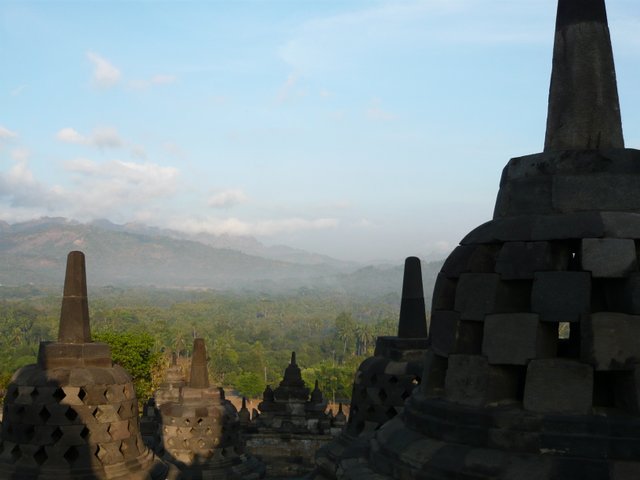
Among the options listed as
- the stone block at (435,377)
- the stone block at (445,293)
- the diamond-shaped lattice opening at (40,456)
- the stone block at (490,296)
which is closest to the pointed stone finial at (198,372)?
the diamond-shaped lattice opening at (40,456)

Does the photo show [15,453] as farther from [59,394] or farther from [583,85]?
[583,85]

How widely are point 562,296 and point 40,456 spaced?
681cm

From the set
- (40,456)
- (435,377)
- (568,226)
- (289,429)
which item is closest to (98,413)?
(40,456)

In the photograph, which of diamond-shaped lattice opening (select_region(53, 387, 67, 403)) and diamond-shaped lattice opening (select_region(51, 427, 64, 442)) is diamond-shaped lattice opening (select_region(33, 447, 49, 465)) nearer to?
diamond-shaped lattice opening (select_region(51, 427, 64, 442))

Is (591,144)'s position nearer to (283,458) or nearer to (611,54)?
(611,54)

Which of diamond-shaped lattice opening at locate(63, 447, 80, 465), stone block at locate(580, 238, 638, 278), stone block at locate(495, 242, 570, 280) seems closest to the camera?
stone block at locate(580, 238, 638, 278)

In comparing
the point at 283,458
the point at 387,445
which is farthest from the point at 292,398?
the point at 387,445

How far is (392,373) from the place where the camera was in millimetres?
9383

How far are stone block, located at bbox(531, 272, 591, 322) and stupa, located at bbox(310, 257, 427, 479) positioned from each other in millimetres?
5056

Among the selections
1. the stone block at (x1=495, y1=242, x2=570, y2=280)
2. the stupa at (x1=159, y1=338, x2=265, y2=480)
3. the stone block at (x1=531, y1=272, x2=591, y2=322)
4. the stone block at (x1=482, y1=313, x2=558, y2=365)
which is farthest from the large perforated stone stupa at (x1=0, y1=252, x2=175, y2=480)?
the stone block at (x1=531, y1=272, x2=591, y2=322)

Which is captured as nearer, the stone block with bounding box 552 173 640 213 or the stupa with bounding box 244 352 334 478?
the stone block with bounding box 552 173 640 213

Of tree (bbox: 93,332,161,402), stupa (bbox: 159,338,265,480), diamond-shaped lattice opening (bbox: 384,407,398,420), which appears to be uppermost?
diamond-shaped lattice opening (bbox: 384,407,398,420)

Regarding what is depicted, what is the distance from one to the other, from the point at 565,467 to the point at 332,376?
232 ft

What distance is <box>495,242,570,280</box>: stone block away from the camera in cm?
436
